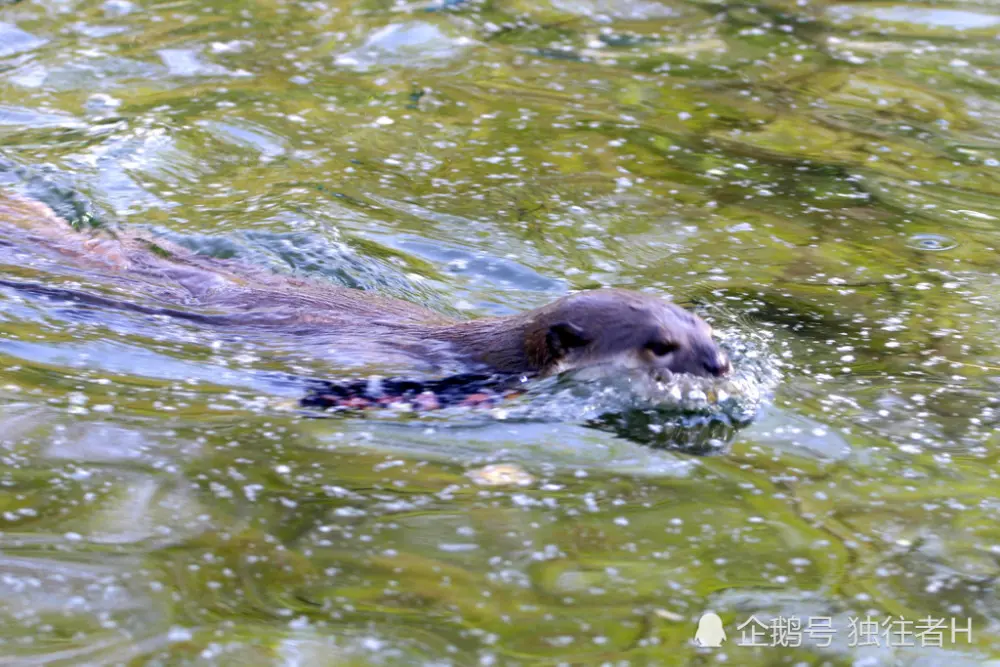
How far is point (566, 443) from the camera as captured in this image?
13.7 feet

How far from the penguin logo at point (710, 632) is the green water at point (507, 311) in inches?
1.3

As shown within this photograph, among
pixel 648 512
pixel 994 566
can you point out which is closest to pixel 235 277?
pixel 648 512

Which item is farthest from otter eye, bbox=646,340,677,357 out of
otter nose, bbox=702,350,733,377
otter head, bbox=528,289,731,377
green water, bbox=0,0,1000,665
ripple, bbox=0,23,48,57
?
ripple, bbox=0,23,48,57

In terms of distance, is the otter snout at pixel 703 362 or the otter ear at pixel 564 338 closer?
the otter snout at pixel 703 362

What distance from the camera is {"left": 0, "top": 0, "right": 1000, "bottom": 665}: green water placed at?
3.20 metres

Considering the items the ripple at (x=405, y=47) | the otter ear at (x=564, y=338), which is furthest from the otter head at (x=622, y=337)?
the ripple at (x=405, y=47)

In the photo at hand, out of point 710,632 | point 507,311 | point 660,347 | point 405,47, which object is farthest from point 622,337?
point 405,47

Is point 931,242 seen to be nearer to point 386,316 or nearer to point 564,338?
point 564,338

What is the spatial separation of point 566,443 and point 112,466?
57.2 inches

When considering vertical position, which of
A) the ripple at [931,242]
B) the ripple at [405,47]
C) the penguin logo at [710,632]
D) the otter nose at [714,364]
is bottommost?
the ripple at [931,242]

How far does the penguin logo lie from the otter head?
1383mm

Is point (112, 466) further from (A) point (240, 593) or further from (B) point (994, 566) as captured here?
(B) point (994, 566)

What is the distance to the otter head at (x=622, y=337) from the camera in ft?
14.5

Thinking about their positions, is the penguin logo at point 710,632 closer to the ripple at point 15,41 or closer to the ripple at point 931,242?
the ripple at point 931,242
